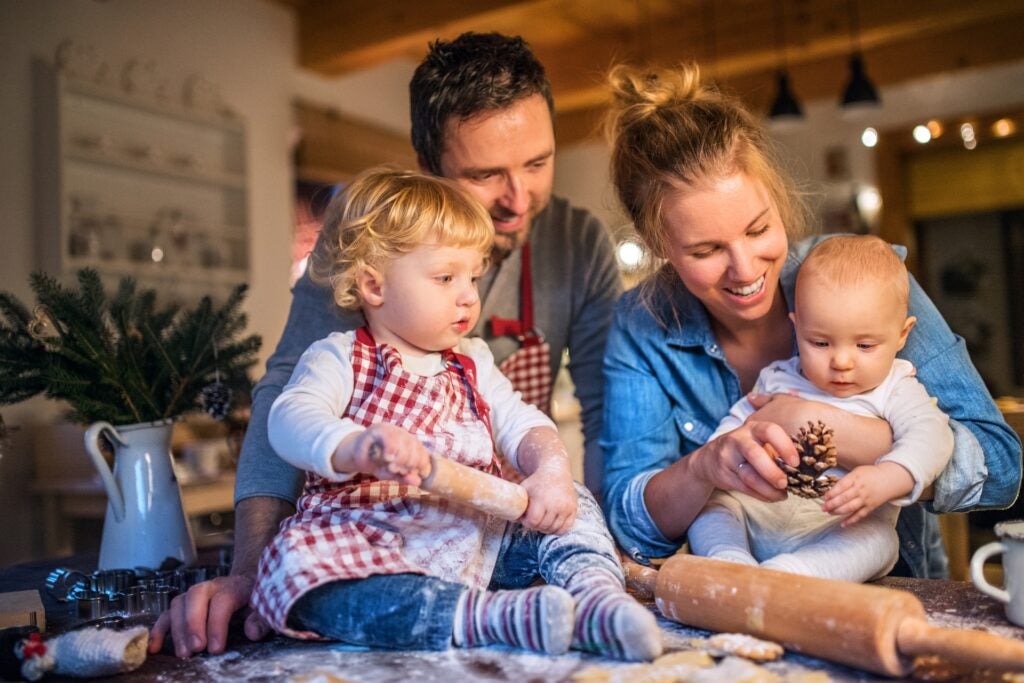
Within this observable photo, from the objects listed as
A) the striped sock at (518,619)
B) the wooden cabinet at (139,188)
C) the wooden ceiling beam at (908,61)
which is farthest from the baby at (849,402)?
the wooden ceiling beam at (908,61)

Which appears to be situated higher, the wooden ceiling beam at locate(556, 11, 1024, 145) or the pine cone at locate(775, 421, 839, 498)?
the wooden ceiling beam at locate(556, 11, 1024, 145)

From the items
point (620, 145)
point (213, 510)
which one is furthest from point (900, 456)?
point (213, 510)

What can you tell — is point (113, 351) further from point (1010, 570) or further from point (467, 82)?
point (1010, 570)

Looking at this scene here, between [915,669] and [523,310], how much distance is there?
3.88 ft

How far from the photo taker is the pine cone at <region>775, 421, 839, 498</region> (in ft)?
3.52

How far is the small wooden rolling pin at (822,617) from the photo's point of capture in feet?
2.62

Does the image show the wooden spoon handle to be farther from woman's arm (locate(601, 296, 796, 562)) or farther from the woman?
woman's arm (locate(601, 296, 796, 562))

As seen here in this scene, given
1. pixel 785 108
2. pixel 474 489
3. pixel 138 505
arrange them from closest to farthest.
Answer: pixel 474 489
pixel 138 505
pixel 785 108

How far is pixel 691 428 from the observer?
1.52 m

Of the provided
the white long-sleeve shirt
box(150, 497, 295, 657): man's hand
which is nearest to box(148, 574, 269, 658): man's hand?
box(150, 497, 295, 657): man's hand

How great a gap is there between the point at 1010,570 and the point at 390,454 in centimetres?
68

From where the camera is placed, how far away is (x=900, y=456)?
1.13 metres

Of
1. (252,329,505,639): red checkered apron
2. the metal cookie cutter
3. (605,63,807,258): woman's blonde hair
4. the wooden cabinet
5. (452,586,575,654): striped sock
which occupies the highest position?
the wooden cabinet

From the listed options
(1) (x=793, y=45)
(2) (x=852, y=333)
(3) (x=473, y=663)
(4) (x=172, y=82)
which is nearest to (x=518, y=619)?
(3) (x=473, y=663)
